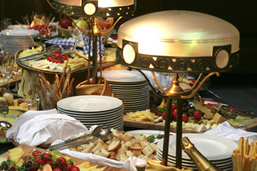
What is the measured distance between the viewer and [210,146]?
1.54 meters

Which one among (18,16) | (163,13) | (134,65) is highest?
(163,13)

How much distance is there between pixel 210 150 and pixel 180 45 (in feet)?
2.21

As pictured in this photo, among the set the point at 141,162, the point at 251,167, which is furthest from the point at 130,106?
the point at 251,167

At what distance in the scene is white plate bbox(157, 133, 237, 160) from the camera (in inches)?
56.5

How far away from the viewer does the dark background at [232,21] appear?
525 cm

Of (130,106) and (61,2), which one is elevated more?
(61,2)

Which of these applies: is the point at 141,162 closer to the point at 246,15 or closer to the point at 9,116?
the point at 9,116

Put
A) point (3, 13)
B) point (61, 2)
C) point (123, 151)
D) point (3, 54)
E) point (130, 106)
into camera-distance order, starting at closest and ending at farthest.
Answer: point (123, 151), point (61, 2), point (130, 106), point (3, 54), point (3, 13)

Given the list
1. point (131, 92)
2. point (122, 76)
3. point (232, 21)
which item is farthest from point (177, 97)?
point (232, 21)

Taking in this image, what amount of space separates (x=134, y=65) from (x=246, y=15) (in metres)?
5.52

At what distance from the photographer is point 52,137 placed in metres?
1.75

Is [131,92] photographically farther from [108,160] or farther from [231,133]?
[108,160]

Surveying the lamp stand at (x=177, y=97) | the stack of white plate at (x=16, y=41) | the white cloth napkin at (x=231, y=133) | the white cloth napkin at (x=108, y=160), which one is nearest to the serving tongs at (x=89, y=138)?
the white cloth napkin at (x=108, y=160)

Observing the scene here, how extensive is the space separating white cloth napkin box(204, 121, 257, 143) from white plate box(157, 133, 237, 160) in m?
0.22
